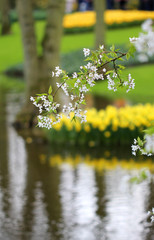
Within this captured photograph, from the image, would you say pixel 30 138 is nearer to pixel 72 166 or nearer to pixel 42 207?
pixel 72 166

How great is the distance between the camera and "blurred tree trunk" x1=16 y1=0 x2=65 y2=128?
14.2m

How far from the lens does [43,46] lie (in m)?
14.4

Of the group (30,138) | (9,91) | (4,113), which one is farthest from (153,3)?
(30,138)

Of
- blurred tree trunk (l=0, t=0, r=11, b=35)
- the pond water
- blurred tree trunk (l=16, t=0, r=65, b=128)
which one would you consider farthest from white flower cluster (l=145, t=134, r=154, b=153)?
blurred tree trunk (l=0, t=0, r=11, b=35)

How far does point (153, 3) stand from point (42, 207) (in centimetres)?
3714

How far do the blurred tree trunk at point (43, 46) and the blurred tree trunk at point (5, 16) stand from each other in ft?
66.7

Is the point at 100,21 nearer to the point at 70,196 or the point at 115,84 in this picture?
the point at 70,196

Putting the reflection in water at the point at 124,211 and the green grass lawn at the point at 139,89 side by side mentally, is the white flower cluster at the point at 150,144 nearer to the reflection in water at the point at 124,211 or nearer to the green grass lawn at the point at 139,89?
the reflection in water at the point at 124,211

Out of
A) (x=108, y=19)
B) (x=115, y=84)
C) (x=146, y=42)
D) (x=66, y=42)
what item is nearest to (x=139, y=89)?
(x=66, y=42)

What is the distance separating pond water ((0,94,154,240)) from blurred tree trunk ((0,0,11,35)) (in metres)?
23.0

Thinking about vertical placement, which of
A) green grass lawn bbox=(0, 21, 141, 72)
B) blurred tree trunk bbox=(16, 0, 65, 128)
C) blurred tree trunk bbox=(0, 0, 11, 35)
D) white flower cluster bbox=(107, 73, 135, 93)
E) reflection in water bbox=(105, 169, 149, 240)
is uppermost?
blurred tree trunk bbox=(0, 0, 11, 35)

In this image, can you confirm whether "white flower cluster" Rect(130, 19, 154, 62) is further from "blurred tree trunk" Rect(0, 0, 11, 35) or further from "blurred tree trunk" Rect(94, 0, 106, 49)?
"blurred tree trunk" Rect(0, 0, 11, 35)

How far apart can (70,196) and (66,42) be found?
78.5 feet

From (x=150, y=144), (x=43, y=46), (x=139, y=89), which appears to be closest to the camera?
(x=150, y=144)
